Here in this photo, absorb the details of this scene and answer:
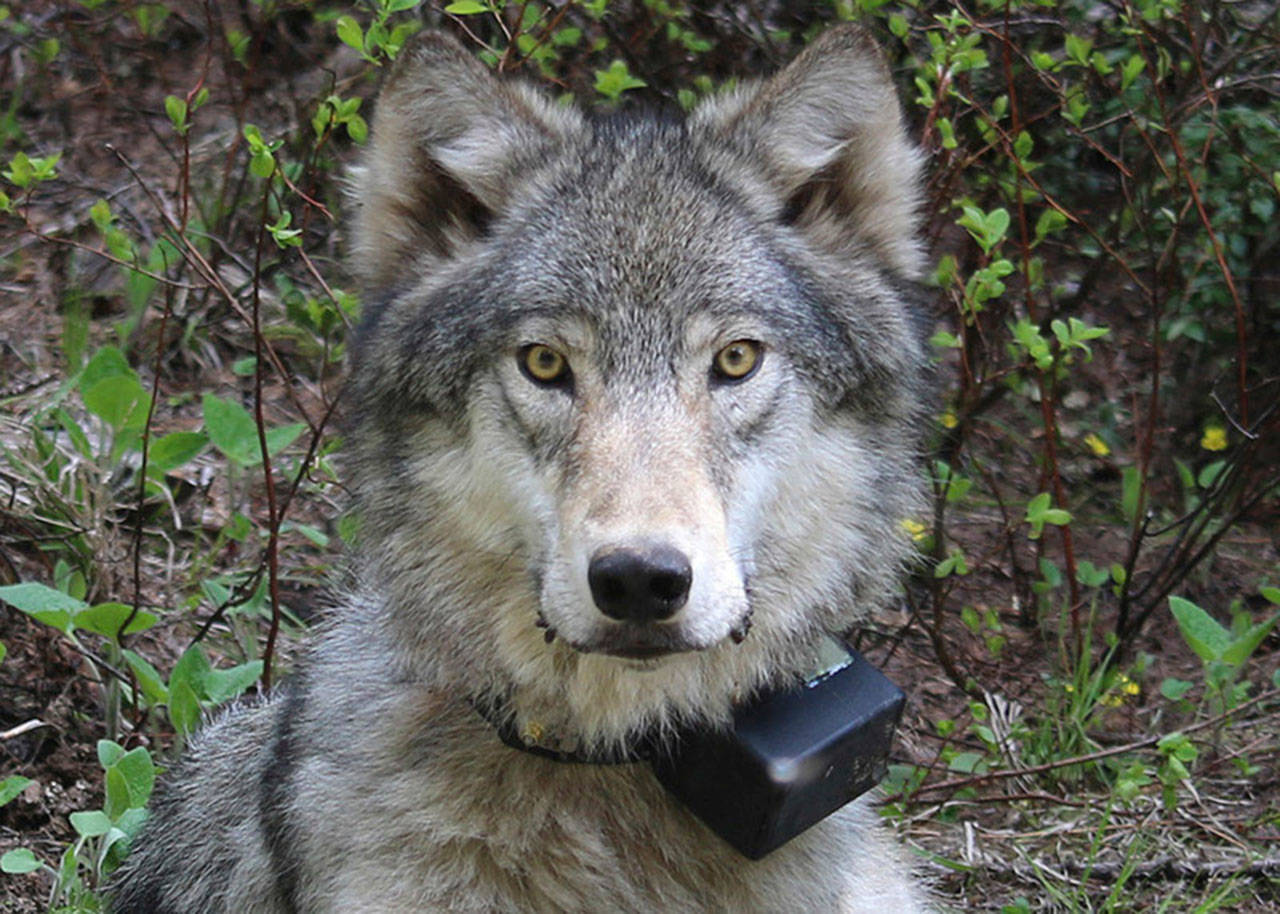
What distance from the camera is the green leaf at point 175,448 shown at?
4547mm

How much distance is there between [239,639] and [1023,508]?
2.97m

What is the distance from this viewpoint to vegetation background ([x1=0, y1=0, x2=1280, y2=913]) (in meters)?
4.40

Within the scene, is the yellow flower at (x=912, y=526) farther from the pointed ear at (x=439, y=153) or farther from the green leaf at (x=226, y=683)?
the green leaf at (x=226, y=683)

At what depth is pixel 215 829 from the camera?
12.4 ft

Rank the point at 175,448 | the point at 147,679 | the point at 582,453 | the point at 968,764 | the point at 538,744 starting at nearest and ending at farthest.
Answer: the point at 582,453
the point at 538,744
the point at 147,679
the point at 175,448
the point at 968,764

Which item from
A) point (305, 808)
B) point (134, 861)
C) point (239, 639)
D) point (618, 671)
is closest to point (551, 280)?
point (618, 671)

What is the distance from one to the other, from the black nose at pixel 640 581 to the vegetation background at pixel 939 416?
1065mm

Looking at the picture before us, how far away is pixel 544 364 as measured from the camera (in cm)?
304

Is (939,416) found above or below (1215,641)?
above

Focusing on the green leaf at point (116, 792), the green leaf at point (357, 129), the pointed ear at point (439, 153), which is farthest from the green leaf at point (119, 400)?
the pointed ear at point (439, 153)

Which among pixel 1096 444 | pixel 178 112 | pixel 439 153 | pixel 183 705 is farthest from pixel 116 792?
pixel 1096 444

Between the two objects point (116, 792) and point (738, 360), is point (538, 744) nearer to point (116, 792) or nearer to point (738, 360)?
point (738, 360)

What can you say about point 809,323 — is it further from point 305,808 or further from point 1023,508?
point 1023,508

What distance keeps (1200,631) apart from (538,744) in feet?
6.99
